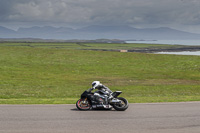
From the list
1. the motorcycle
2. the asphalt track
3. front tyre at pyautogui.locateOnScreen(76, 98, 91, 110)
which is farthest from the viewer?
front tyre at pyautogui.locateOnScreen(76, 98, 91, 110)

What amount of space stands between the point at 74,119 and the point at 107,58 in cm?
4739

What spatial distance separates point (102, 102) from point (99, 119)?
2.07m

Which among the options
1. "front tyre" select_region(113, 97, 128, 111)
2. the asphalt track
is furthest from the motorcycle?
the asphalt track

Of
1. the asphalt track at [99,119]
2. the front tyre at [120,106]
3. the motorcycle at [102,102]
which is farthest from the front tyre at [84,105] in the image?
the front tyre at [120,106]

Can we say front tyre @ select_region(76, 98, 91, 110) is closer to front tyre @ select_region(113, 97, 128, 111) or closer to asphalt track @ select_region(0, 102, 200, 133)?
asphalt track @ select_region(0, 102, 200, 133)

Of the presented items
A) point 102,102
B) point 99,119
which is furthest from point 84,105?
point 99,119

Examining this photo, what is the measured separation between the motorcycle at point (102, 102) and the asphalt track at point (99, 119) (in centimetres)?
32

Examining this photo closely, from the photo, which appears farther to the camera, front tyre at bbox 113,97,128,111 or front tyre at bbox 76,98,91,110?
front tyre at bbox 76,98,91,110

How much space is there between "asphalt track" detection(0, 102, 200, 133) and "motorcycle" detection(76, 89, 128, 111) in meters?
0.32

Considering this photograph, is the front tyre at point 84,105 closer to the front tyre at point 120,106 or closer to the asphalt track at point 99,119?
the asphalt track at point 99,119

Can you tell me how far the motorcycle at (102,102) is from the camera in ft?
47.0

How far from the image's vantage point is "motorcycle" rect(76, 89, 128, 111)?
1431cm

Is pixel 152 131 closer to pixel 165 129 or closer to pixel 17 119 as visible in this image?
pixel 165 129

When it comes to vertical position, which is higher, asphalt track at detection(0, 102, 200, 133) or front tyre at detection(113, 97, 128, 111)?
front tyre at detection(113, 97, 128, 111)
